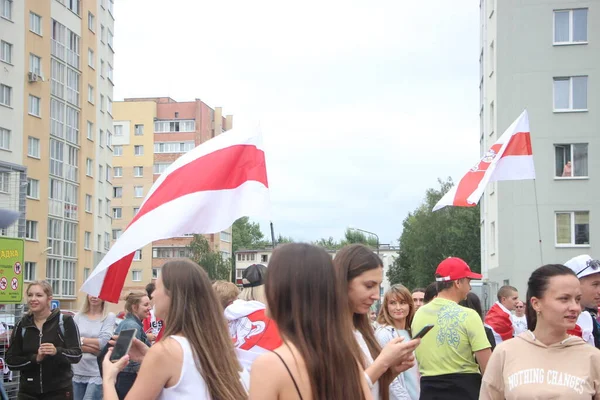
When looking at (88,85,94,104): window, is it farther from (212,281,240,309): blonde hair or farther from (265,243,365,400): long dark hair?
(265,243,365,400): long dark hair

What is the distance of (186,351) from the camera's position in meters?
4.27

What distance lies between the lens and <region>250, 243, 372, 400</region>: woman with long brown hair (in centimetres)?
313

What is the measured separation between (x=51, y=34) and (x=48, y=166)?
8037 millimetres

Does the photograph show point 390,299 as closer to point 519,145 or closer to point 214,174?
point 214,174

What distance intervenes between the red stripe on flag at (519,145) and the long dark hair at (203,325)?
9719 millimetres

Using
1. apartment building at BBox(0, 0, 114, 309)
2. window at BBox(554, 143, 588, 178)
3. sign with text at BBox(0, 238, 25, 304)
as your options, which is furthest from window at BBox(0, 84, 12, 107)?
sign with text at BBox(0, 238, 25, 304)

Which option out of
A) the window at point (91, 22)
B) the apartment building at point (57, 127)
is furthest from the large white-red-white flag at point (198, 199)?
the window at point (91, 22)

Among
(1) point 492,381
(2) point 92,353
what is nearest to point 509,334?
(2) point 92,353

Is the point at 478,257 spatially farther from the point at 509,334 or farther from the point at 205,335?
the point at 205,335

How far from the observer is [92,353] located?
33.0 ft

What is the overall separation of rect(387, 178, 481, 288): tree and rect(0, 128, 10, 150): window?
37046 millimetres

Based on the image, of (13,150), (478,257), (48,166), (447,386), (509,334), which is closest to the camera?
(447,386)

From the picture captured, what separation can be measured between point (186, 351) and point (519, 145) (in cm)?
1020

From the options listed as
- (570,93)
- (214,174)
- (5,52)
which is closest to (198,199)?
(214,174)
